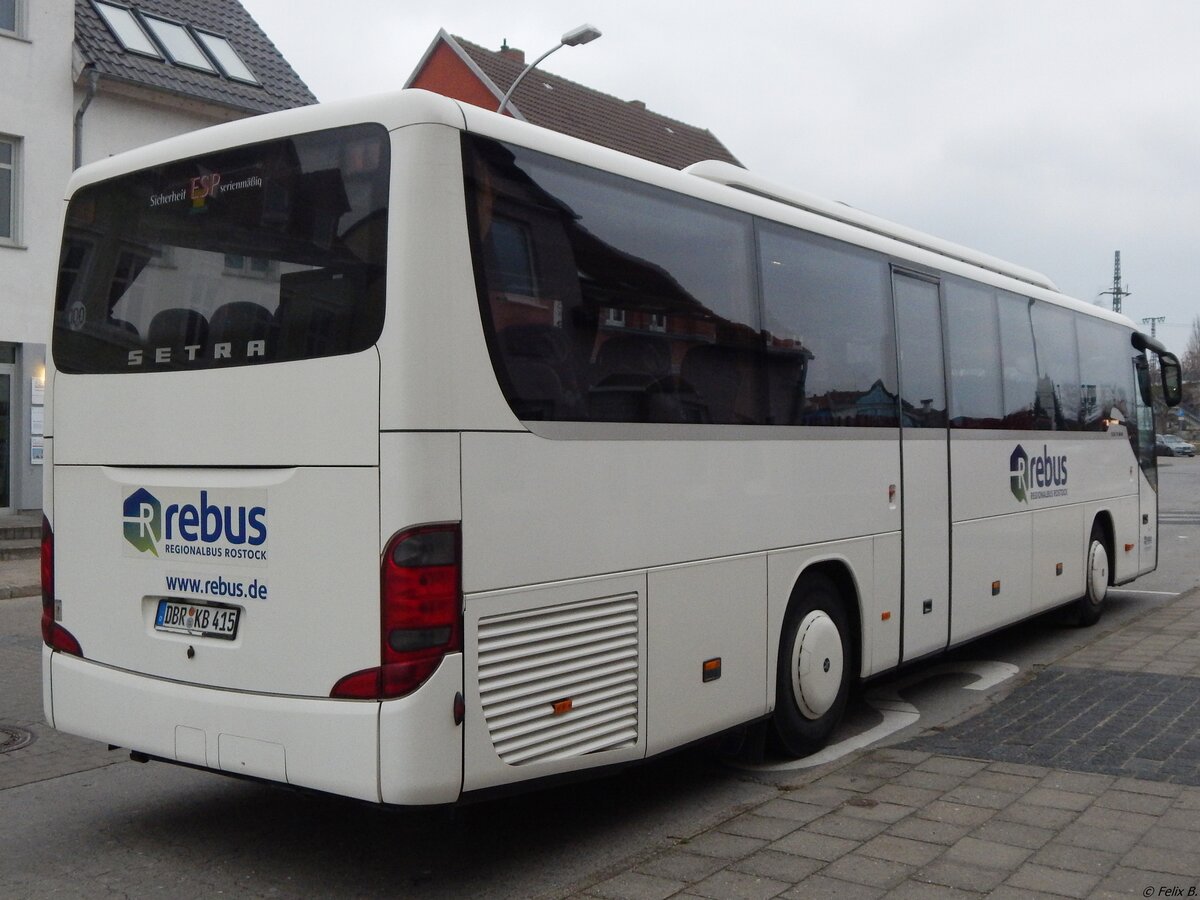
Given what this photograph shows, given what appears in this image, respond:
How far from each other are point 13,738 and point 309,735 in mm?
3845

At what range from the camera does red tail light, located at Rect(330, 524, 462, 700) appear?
4.34 metres

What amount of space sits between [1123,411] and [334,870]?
975 centimetres

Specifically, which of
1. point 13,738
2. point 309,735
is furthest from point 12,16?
point 309,735

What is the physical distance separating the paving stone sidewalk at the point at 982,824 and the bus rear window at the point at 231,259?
2380 mm

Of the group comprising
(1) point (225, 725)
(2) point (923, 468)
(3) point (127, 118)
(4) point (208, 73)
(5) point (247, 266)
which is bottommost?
(1) point (225, 725)

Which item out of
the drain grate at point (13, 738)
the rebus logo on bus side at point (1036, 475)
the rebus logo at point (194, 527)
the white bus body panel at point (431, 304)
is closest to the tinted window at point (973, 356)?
the rebus logo on bus side at point (1036, 475)

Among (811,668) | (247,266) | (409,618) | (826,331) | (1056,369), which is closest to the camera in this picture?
(409,618)

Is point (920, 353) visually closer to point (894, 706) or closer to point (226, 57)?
point (894, 706)

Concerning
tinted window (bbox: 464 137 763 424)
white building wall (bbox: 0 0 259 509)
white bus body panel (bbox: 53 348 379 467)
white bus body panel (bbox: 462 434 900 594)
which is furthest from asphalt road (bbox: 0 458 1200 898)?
white building wall (bbox: 0 0 259 509)

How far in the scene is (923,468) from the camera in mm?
7984

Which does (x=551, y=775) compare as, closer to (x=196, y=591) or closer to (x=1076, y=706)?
(x=196, y=591)

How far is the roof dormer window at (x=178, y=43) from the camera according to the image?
22.9 meters

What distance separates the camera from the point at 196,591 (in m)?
4.93

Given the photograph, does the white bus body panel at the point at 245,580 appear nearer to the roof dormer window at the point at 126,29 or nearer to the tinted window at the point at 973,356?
the tinted window at the point at 973,356
